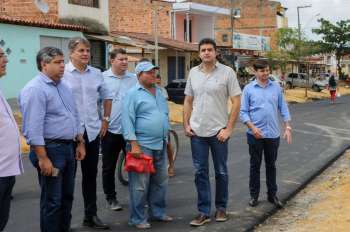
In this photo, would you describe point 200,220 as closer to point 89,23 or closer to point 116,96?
point 116,96

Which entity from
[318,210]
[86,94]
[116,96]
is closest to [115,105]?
[116,96]

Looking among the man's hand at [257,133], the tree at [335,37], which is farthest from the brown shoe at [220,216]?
the tree at [335,37]

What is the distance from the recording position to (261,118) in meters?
7.05

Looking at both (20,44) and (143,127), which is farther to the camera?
(20,44)

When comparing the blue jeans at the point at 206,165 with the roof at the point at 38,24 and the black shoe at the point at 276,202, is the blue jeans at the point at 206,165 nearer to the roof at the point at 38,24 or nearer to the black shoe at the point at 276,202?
the black shoe at the point at 276,202

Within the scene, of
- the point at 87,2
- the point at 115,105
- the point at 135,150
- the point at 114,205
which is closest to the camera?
the point at 135,150

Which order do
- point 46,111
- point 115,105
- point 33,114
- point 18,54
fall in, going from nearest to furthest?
1. point 33,114
2. point 46,111
3. point 115,105
4. point 18,54

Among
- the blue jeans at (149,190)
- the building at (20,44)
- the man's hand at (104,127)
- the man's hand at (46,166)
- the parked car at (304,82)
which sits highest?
the building at (20,44)

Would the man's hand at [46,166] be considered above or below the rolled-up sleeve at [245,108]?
below

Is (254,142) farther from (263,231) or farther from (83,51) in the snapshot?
(83,51)

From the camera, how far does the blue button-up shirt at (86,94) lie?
5.91 m

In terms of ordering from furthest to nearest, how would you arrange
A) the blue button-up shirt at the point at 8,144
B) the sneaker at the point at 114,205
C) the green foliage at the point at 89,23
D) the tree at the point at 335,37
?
the tree at the point at 335,37 → the green foliage at the point at 89,23 → the sneaker at the point at 114,205 → the blue button-up shirt at the point at 8,144

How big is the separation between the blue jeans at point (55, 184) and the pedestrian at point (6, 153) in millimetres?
551

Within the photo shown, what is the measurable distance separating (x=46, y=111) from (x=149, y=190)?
189cm
